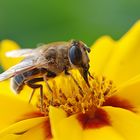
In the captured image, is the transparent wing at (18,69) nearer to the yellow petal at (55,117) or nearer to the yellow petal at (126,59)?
the yellow petal at (55,117)

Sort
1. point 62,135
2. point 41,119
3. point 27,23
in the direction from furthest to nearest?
1. point 27,23
2. point 41,119
3. point 62,135

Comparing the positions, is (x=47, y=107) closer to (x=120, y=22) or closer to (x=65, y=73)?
(x=65, y=73)

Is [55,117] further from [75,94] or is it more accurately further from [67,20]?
[67,20]

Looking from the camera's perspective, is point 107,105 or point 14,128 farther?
point 107,105

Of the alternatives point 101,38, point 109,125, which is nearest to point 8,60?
point 101,38

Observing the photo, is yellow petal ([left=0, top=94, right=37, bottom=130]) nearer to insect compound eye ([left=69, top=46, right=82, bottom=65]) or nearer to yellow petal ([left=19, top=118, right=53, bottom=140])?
yellow petal ([left=19, top=118, right=53, bottom=140])

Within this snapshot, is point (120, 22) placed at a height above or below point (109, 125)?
above
